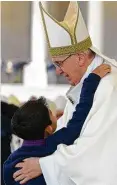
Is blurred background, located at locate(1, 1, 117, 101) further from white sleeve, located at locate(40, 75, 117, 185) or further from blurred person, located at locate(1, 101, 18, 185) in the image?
white sleeve, located at locate(40, 75, 117, 185)

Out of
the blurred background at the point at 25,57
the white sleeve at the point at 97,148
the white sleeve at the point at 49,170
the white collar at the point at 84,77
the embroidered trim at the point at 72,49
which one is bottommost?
the blurred background at the point at 25,57

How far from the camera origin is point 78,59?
4.03ft

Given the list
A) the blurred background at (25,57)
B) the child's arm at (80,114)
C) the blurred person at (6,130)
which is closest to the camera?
the child's arm at (80,114)

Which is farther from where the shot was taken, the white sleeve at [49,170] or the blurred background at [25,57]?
the blurred background at [25,57]

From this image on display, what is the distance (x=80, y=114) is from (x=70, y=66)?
0.43 ft

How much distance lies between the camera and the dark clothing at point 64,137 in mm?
1173

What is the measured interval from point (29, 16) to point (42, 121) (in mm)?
2357

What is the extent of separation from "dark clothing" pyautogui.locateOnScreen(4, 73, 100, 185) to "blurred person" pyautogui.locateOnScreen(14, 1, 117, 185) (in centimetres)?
1

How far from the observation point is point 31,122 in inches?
47.7

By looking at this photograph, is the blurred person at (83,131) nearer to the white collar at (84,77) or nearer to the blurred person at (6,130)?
the white collar at (84,77)

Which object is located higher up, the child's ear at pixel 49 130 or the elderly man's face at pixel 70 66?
the elderly man's face at pixel 70 66

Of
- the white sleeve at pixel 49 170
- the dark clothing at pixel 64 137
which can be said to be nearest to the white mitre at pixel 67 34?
the dark clothing at pixel 64 137

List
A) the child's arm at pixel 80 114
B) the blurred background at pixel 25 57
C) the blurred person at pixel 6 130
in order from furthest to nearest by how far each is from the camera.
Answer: the blurred background at pixel 25 57
the blurred person at pixel 6 130
the child's arm at pixel 80 114

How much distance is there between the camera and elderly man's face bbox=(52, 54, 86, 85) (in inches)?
48.1
